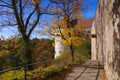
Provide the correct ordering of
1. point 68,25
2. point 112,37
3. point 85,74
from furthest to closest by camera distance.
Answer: point 68,25 → point 85,74 → point 112,37

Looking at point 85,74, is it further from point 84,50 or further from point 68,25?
point 84,50

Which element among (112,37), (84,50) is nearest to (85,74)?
(112,37)

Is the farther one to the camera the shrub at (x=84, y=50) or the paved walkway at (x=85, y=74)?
the shrub at (x=84, y=50)

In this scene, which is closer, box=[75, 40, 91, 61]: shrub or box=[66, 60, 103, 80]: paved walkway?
box=[66, 60, 103, 80]: paved walkway

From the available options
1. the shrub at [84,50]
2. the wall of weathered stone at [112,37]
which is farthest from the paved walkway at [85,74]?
the shrub at [84,50]

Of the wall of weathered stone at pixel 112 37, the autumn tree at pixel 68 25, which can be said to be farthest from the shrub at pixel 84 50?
the wall of weathered stone at pixel 112 37

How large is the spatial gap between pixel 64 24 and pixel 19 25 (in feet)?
20.6

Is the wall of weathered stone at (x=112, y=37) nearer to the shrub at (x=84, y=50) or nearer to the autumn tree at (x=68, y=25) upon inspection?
the autumn tree at (x=68, y=25)

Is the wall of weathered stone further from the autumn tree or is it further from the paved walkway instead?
the autumn tree

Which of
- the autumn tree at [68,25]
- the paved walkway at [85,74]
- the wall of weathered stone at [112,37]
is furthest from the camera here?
the autumn tree at [68,25]

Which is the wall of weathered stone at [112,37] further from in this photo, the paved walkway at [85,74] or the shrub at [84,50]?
the shrub at [84,50]

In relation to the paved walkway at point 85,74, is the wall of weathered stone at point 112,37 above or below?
above

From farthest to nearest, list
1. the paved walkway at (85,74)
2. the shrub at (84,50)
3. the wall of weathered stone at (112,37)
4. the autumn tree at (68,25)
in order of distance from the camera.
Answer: the shrub at (84,50) → the autumn tree at (68,25) → the paved walkway at (85,74) → the wall of weathered stone at (112,37)

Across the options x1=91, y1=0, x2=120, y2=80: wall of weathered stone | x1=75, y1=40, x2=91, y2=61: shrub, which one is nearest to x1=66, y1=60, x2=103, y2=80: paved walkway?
x1=91, y1=0, x2=120, y2=80: wall of weathered stone
